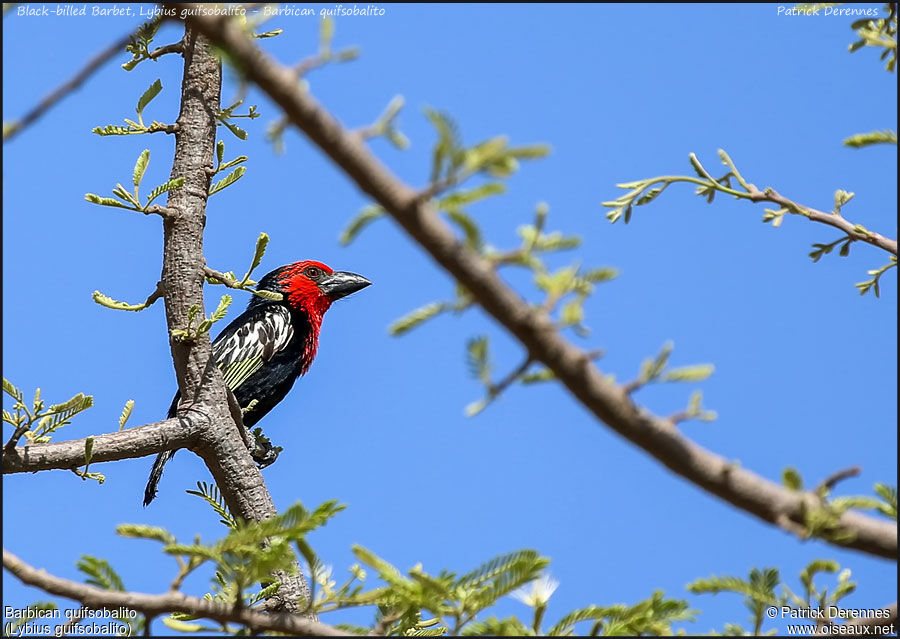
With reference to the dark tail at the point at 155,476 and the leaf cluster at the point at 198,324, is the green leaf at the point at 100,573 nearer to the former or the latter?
the leaf cluster at the point at 198,324

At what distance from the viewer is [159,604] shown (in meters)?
2.33

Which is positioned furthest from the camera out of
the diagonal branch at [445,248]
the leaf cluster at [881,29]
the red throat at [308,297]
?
Result: the red throat at [308,297]

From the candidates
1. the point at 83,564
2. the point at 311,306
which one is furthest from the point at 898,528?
the point at 311,306

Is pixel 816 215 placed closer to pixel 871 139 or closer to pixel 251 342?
pixel 871 139

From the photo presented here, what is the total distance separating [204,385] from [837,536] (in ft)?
10.5

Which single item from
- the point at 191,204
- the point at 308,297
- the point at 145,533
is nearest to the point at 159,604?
the point at 145,533

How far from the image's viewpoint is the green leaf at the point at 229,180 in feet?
15.1

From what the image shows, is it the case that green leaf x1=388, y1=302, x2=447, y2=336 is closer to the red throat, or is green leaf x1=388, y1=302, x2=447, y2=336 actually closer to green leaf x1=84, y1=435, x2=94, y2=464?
green leaf x1=84, y1=435, x2=94, y2=464

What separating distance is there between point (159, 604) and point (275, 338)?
4648 mm

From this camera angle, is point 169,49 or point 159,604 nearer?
point 159,604

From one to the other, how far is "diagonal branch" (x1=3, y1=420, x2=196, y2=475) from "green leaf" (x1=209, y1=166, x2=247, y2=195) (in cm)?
114

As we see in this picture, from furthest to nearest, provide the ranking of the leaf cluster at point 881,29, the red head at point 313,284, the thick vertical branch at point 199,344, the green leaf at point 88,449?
the red head at point 313,284 → the thick vertical branch at point 199,344 → the green leaf at point 88,449 → the leaf cluster at point 881,29

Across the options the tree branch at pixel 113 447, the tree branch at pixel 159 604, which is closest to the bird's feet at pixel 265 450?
the tree branch at pixel 113 447

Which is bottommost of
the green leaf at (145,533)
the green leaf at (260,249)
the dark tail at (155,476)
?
the green leaf at (145,533)
